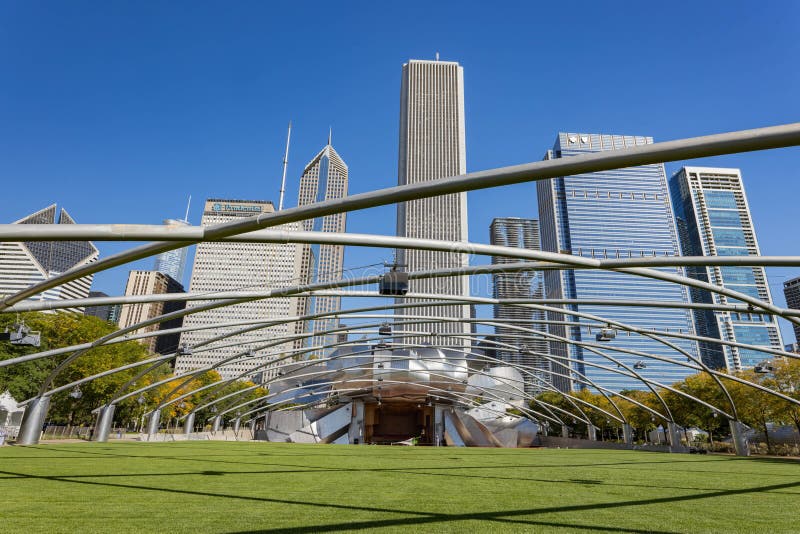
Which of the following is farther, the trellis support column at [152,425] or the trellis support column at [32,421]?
the trellis support column at [152,425]

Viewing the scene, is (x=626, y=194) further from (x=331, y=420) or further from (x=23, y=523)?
(x=23, y=523)

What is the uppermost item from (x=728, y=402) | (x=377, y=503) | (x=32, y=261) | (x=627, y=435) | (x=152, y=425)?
(x=32, y=261)

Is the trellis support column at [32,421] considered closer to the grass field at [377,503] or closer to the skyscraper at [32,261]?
the grass field at [377,503]

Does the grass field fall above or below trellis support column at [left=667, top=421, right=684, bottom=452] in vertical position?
below

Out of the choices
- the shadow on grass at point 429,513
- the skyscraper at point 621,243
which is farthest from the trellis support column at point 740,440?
the skyscraper at point 621,243

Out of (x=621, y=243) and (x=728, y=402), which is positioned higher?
(x=621, y=243)

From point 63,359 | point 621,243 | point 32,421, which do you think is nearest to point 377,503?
point 32,421

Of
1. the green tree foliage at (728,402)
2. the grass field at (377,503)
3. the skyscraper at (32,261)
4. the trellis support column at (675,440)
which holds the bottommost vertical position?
the grass field at (377,503)

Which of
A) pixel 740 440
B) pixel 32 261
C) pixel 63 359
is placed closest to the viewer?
pixel 740 440

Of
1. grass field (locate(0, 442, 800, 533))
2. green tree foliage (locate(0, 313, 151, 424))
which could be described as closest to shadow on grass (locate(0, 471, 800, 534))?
grass field (locate(0, 442, 800, 533))

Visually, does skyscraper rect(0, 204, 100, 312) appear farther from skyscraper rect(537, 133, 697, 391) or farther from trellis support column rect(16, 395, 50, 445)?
skyscraper rect(537, 133, 697, 391)

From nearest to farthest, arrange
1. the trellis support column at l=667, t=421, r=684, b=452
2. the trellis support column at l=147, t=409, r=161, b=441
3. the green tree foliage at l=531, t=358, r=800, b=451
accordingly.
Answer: the green tree foliage at l=531, t=358, r=800, b=451, the trellis support column at l=667, t=421, r=684, b=452, the trellis support column at l=147, t=409, r=161, b=441

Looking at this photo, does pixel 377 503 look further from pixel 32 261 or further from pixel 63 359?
pixel 32 261

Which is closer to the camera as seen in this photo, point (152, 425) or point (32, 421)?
point (32, 421)
